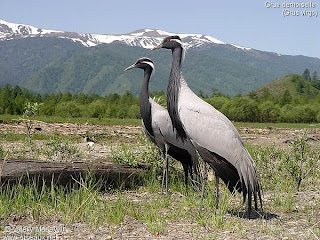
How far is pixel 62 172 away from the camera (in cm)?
784

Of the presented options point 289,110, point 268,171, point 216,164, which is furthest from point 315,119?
point 216,164

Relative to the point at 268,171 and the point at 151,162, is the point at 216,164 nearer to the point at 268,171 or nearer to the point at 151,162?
the point at 151,162

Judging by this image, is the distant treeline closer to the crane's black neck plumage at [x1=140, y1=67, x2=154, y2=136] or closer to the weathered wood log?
the crane's black neck plumage at [x1=140, y1=67, x2=154, y2=136]

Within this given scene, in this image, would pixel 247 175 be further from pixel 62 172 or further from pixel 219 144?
pixel 62 172

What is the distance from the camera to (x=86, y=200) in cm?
670

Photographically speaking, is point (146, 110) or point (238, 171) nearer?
point (238, 171)

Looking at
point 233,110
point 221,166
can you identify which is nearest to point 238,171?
point 221,166

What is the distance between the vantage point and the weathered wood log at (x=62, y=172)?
24.1 feet

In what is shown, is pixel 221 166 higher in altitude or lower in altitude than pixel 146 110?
lower

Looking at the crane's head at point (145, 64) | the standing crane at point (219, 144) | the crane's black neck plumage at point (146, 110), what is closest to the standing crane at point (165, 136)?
the crane's black neck plumage at point (146, 110)

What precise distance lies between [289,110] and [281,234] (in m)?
53.8

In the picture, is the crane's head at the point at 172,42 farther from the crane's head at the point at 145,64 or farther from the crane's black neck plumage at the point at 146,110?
the crane's head at the point at 145,64

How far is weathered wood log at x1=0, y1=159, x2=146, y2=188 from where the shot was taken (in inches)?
290

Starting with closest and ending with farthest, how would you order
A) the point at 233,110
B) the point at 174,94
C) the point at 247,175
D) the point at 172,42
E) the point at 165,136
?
the point at 247,175 < the point at 174,94 < the point at 172,42 < the point at 165,136 < the point at 233,110
